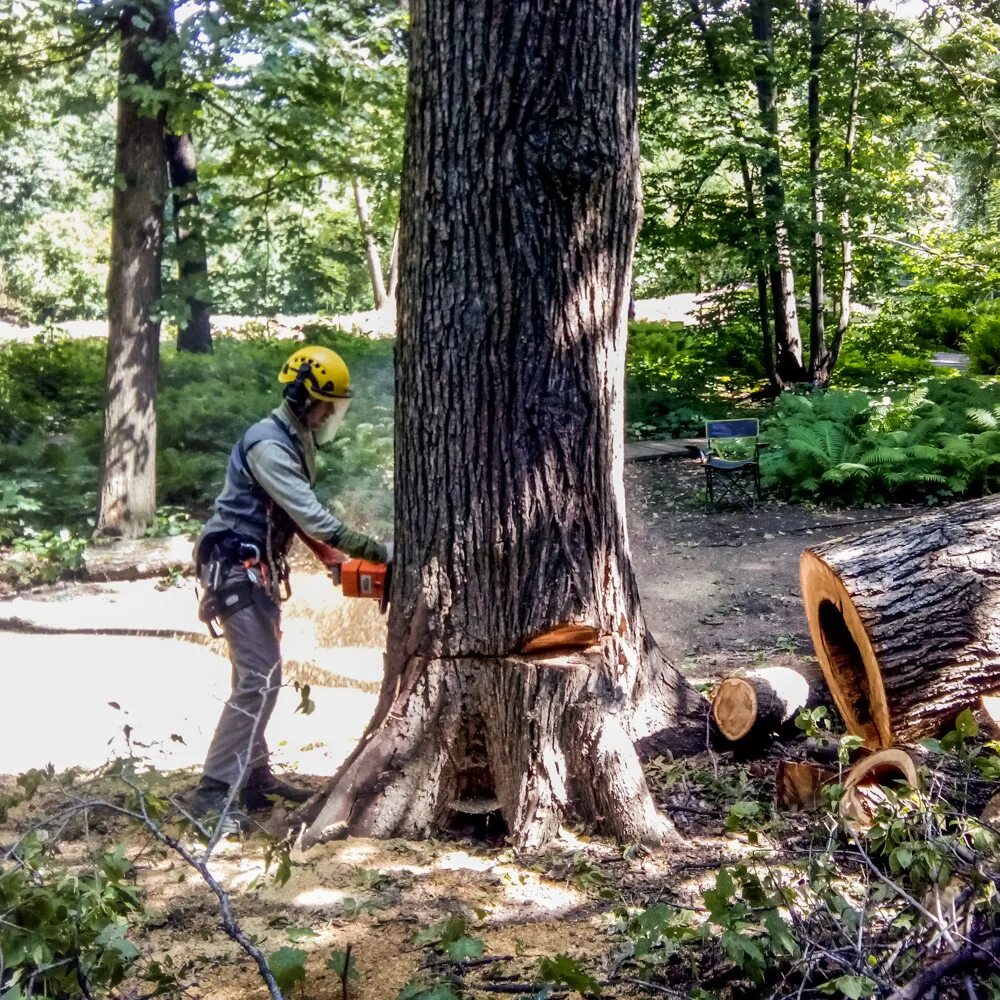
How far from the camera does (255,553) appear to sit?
4516 mm

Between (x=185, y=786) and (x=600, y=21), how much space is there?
12.4 ft

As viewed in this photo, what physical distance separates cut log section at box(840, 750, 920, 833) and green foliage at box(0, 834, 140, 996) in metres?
2.29

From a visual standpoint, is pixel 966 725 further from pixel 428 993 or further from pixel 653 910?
pixel 428 993

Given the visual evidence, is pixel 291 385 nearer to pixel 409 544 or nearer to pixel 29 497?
pixel 409 544

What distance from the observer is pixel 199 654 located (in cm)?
785

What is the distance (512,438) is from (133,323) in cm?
737

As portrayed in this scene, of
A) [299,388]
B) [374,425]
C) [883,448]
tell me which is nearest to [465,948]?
[299,388]

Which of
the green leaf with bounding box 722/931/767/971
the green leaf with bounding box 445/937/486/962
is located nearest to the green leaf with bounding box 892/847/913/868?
the green leaf with bounding box 722/931/767/971

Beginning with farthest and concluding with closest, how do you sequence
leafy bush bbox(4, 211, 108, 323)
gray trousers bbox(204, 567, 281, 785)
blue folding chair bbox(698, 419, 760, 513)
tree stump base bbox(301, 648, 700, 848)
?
leafy bush bbox(4, 211, 108, 323) → blue folding chair bbox(698, 419, 760, 513) → gray trousers bbox(204, 567, 281, 785) → tree stump base bbox(301, 648, 700, 848)

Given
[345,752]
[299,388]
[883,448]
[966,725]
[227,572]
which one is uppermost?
[299,388]

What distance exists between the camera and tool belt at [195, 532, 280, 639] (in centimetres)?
452

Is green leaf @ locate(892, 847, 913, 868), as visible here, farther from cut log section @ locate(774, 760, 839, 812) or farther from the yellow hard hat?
the yellow hard hat

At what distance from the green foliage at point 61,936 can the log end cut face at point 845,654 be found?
294cm

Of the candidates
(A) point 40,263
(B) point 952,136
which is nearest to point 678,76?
(B) point 952,136
